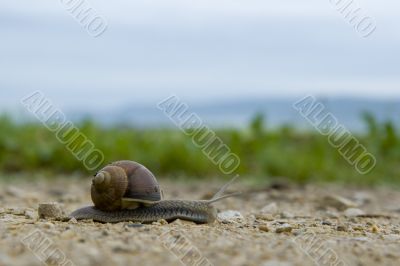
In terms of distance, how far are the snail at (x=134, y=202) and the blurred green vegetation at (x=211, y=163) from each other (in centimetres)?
498

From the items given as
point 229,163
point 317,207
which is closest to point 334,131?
point 229,163

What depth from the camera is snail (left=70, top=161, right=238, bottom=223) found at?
4.83 meters

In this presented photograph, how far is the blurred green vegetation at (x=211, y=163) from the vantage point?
10.0 m

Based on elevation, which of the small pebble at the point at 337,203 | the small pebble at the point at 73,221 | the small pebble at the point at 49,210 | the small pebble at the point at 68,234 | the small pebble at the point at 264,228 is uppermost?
the small pebble at the point at 337,203

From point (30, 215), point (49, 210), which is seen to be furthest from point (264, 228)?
point (30, 215)

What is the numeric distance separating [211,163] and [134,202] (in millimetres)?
5482

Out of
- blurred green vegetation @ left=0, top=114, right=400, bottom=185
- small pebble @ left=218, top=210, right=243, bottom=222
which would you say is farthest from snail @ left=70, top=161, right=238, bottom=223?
blurred green vegetation @ left=0, top=114, right=400, bottom=185

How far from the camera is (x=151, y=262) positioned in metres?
3.39

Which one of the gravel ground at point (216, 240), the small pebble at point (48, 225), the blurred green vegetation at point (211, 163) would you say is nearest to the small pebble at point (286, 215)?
the gravel ground at point (216, 240)

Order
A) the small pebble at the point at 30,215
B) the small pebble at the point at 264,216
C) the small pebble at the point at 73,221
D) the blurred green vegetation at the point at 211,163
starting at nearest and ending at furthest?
1. the small pebble at the point at 73,221
2. the small pebble at the point at 30,215
3. the small pebble at the point at 264,216
4. the blurred green vegetation at the point at 211,163

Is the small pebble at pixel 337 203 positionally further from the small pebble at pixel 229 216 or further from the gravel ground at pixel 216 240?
the small pebble at pixel 229 216

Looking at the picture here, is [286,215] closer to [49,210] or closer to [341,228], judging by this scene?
[341,228]

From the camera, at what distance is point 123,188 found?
15.9 ft

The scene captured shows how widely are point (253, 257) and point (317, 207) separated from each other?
3.15 m
